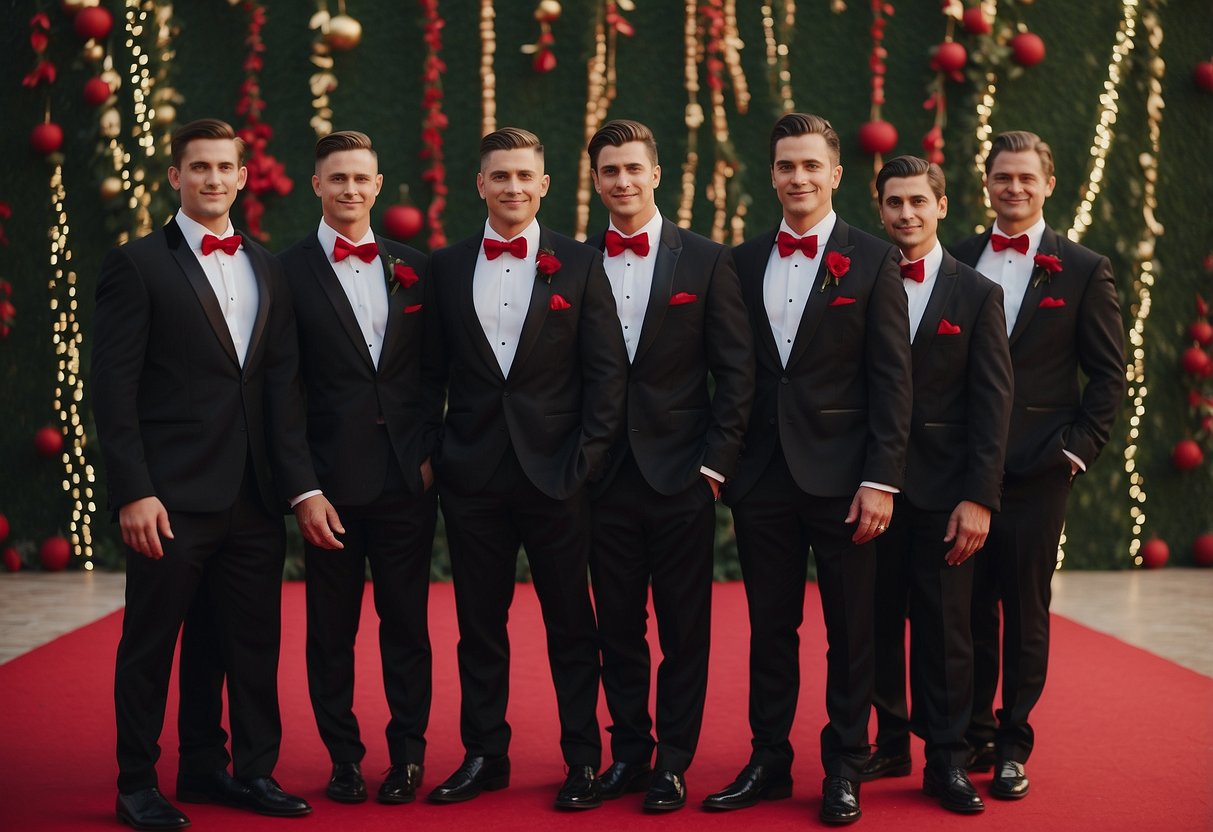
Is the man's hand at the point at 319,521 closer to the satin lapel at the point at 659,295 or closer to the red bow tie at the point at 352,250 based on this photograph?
the red bow tie at the point at 352,250

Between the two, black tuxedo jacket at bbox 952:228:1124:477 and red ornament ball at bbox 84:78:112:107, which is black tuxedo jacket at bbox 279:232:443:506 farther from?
red ornament ball at bbox 84:78:112:107

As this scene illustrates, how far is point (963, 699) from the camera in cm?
329

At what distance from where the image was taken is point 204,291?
3.08 meters

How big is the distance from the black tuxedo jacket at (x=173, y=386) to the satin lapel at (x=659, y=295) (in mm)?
885

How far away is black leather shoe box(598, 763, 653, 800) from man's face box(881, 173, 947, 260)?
1452 mm

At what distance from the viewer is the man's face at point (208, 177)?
3111 millimetres

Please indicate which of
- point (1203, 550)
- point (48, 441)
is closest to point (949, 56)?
point (1203, 550)

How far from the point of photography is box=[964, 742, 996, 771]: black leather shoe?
3.48m

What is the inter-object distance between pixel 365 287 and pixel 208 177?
46 cm

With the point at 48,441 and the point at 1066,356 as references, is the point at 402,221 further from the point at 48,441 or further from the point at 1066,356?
the point at 1066,356

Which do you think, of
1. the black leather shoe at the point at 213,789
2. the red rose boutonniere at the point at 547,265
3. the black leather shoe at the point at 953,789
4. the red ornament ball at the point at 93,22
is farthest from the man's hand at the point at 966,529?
the red ornament ball at the point at 93,22

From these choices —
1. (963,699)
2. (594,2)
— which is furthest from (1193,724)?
(594,2)

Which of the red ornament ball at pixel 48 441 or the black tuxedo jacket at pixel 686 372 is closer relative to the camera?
the black tuxedo jacket at pixel 686 372

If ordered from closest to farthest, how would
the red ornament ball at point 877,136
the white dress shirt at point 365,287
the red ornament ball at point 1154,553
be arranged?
the white dress shirt at point 365,287 < the red ornament ball at point 877,136 < the red ornament ball at point 1154,553
